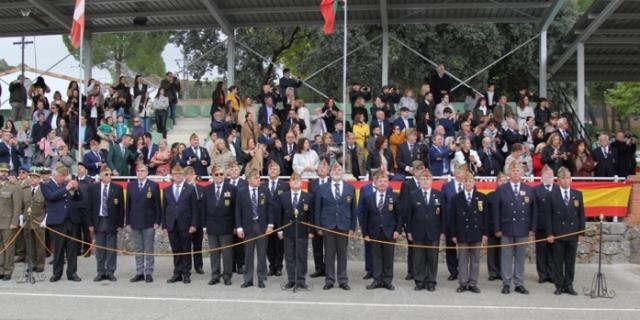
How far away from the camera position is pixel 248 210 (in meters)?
11.2

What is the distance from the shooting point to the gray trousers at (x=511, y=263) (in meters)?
10.7

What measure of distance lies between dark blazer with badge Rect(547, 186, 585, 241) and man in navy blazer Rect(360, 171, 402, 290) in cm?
229

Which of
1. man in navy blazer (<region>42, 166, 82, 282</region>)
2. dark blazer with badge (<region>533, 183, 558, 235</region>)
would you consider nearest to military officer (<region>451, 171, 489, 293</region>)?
dark blazer with badge (<region>533, 183, 558, 235</region>)

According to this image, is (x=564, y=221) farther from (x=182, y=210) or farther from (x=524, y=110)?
(x=524, y=110)

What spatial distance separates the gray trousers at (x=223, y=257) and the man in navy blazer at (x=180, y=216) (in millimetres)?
380

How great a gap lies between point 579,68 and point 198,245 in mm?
11964

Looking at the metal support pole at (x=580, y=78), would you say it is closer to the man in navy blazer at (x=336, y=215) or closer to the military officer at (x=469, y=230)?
the military officer at (x=469, y=230)

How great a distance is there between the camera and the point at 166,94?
66.6ft

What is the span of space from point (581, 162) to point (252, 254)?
7.00 metres

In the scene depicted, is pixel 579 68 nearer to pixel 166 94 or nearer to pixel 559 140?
pixel 559 140

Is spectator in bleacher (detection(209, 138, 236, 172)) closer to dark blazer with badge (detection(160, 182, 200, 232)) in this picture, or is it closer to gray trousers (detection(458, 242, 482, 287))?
dark blazer with badge (detection(160, 182, 200, 232))

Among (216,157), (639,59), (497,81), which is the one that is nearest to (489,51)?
(497,81)

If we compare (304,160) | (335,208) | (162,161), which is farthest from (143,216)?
(304,160)

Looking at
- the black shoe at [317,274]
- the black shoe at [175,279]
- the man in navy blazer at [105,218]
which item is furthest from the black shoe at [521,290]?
the man in navy blazer at [105,218]
